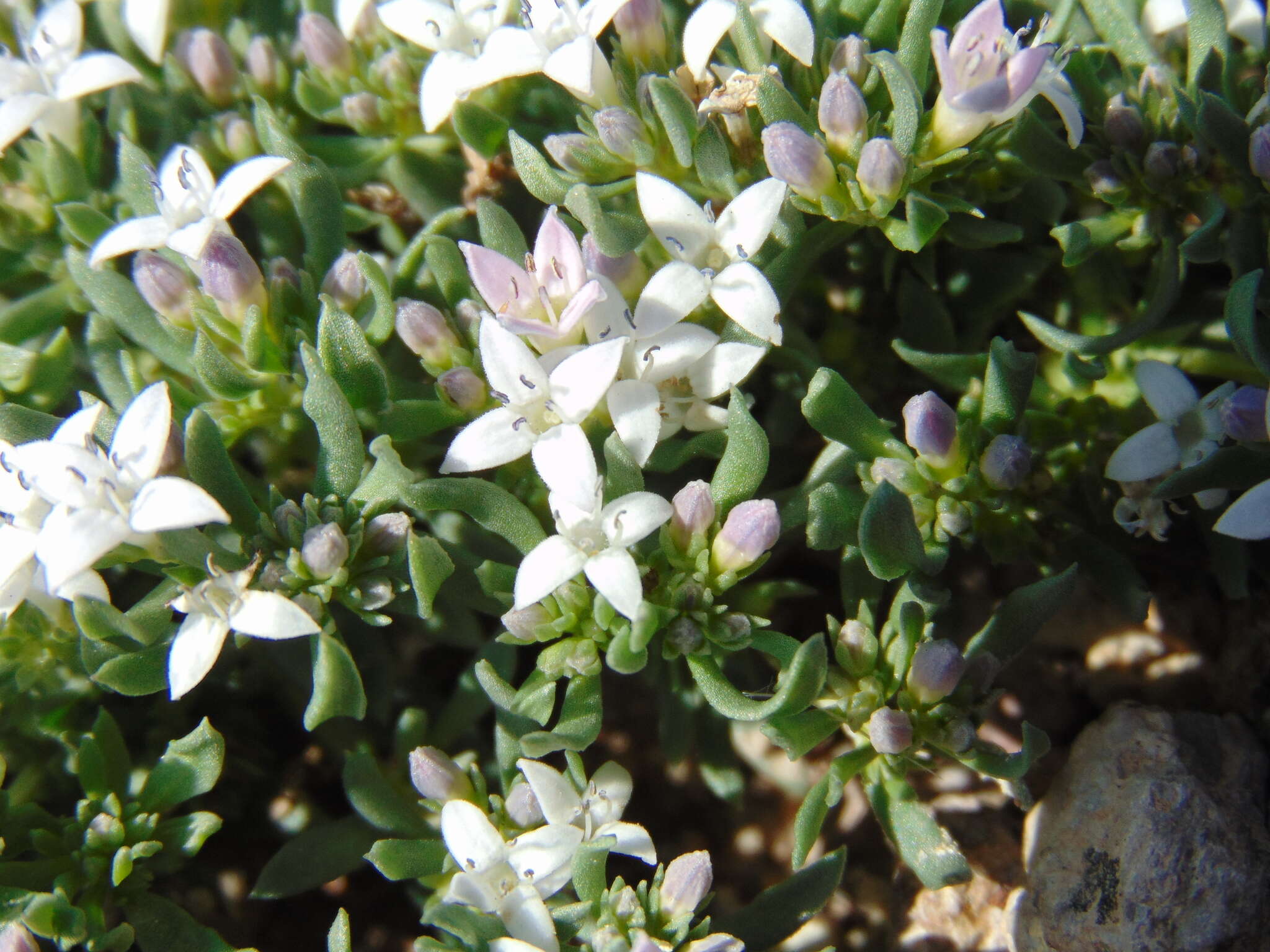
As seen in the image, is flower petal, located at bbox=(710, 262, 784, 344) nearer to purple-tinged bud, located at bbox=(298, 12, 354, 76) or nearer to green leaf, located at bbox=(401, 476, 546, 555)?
green leaf, located at bbox=(401, 476, 546, 555)

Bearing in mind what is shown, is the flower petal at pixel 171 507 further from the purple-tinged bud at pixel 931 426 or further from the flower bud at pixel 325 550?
the purple-tinged bud at pixel 931 426

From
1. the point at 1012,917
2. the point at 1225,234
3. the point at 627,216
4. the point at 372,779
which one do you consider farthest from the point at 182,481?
the point at 1225,234

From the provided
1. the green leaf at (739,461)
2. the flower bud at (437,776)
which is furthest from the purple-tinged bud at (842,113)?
the flower bud at (437,776)

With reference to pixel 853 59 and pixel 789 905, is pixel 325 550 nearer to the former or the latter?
pixel 789 905

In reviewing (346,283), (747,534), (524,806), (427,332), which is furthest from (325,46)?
(524,806)

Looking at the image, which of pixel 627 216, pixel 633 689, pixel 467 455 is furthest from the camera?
pixel 633 689

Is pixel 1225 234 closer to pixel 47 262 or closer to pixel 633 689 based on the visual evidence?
pixel 633 689

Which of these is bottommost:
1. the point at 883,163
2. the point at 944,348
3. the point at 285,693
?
the point at 285,693
